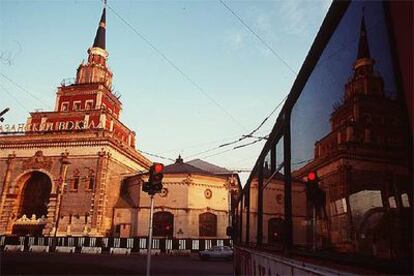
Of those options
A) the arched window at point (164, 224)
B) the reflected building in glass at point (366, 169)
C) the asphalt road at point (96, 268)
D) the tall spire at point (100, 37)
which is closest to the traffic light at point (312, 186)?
the reflected building in glass at point (366, 169)

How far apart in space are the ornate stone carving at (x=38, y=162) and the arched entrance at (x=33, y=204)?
0.96 metres

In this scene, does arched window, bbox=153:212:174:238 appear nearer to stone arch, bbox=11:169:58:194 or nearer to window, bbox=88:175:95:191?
window, bbox=88:175:95:191

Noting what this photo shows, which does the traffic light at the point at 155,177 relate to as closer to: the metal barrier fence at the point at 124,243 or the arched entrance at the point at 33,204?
the metal barrier fence at the point at 124,243

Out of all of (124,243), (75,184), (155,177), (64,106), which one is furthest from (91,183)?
(155,177)

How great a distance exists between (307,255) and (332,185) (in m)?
0.65

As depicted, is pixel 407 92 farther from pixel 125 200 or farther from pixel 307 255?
pixel 125 200

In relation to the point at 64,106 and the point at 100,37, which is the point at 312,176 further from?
the point at 100,37

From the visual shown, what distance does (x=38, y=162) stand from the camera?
135 feet

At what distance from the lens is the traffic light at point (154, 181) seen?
426 inches

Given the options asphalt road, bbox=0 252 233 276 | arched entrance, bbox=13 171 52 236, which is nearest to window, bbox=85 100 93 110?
arched entrance, bbox=13 171 52 236

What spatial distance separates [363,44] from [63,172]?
42093mm

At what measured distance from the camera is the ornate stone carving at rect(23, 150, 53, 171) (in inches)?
1612

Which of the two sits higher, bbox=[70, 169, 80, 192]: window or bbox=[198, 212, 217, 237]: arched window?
bbox=[70, 169, 80, 192]: window

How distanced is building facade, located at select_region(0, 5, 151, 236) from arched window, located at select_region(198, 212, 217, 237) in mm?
9969
